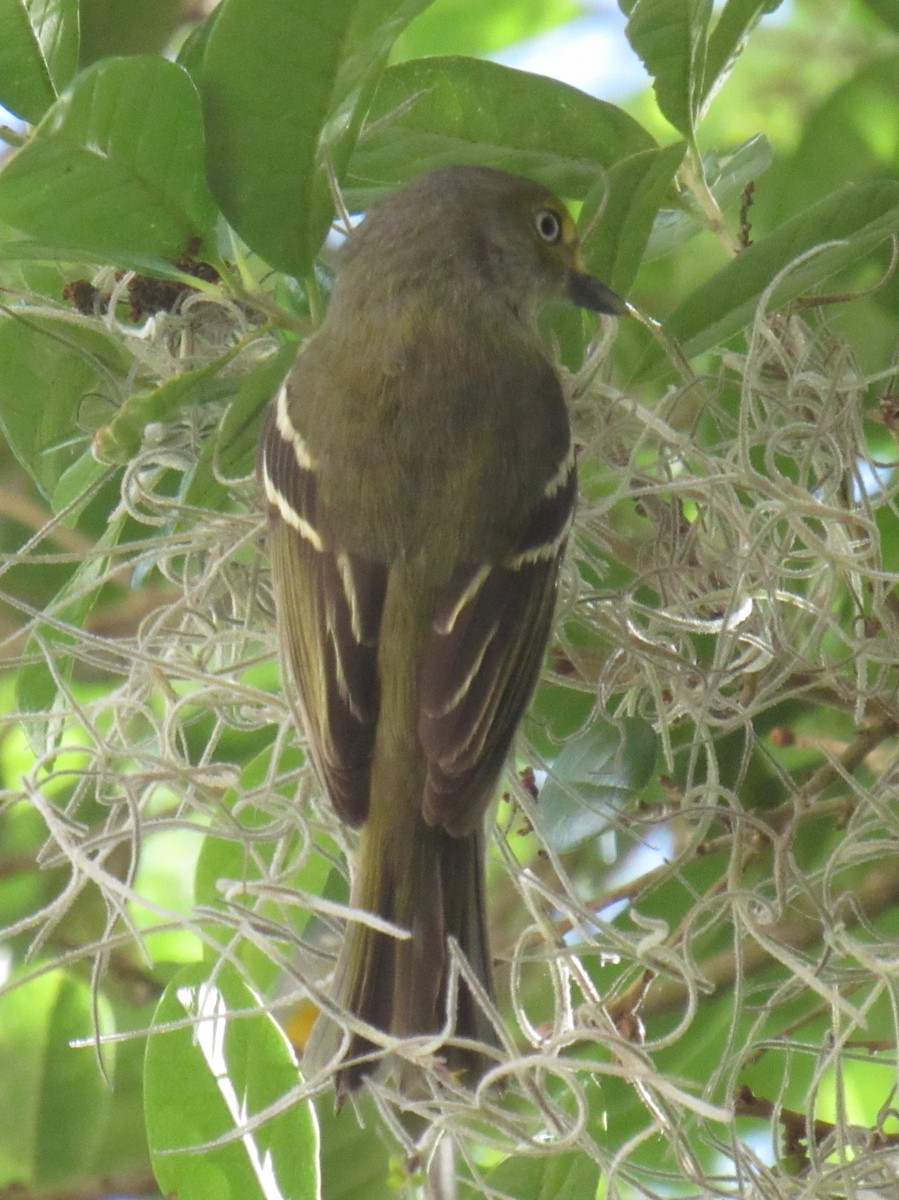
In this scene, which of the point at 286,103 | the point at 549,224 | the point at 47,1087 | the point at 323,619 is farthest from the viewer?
the point at 47,1087

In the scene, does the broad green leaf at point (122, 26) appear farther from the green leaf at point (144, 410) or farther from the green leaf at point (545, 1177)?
the green leaf at point (545, 1177)

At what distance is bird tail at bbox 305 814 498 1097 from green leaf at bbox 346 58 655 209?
0.75 m

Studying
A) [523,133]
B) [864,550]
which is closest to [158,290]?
[523,133]

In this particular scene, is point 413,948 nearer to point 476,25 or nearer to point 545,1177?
point 545,1177

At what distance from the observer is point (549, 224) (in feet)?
7.34

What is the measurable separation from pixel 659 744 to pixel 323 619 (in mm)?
426

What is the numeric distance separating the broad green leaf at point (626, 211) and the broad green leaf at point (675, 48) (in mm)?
102

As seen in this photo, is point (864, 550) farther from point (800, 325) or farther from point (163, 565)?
point (163, 565)

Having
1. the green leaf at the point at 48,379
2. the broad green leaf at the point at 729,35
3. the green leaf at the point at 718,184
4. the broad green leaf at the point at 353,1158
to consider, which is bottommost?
the broad green leaf at the point at 353,1158

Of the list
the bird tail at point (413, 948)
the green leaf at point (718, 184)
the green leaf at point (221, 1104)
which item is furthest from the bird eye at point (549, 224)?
the green leaf at point (221, 1104)

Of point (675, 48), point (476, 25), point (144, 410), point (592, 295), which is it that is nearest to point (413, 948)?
point (144, 410)

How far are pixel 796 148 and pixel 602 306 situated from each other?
568 mm

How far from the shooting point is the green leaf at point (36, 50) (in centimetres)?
179

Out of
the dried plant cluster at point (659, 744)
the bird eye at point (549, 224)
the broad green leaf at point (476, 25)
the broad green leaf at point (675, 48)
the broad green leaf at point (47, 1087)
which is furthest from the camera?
the broad green leaf at point (476, 25)
